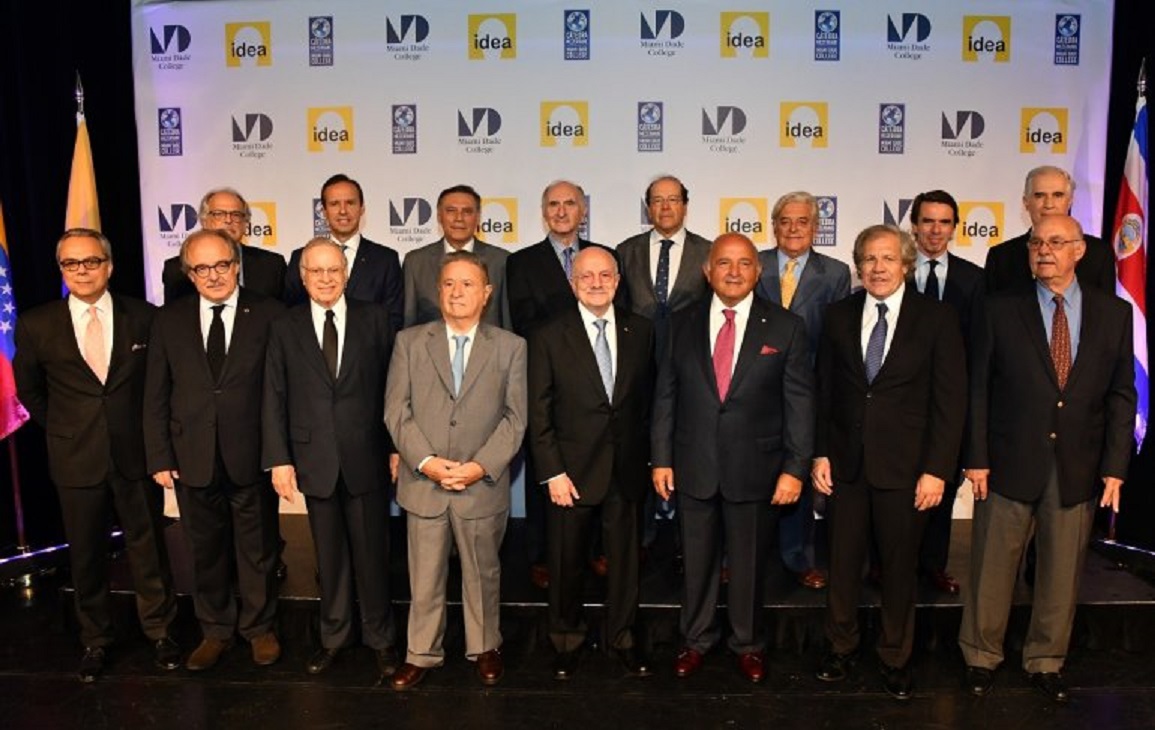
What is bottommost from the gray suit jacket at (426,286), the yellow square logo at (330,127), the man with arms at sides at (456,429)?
the man with arms at sides at (456,429)

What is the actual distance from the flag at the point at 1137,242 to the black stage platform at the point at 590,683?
124cm

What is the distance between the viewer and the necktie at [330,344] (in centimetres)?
346

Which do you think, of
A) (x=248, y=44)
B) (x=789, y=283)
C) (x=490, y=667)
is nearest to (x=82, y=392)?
(x=490, y=667)

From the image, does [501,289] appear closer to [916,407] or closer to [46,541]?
[916,407]

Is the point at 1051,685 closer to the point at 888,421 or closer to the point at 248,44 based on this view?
the point at 888,421

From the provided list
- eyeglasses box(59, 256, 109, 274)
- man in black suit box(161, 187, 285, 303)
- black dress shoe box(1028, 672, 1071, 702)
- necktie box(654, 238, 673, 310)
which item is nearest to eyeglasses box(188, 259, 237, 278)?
eyeglasses box(59, 256, 109, 274)

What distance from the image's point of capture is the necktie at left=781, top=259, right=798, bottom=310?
4078 mm

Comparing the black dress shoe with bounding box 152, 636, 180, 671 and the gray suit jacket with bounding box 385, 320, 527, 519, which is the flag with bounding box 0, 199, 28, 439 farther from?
the gray suit jacket with bounding box 385, 320, 527, 519

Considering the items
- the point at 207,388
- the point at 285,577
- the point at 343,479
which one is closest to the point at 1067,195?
the point at 343,479

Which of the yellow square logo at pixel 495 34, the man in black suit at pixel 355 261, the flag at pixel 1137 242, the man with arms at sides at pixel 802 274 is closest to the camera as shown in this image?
the man with arms at sides at pixel 802 274

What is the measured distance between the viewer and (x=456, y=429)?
339cm

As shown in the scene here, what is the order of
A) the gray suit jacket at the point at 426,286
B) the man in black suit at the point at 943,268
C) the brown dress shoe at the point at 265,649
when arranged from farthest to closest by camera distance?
the gray suit jacket at the point at 426,286 → the man in black suit at the point at 943,268 → the brown dress shoe at the point at 265,649

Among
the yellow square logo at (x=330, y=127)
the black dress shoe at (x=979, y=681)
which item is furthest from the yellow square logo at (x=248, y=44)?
the black dress shoe at (x=979, y=681)

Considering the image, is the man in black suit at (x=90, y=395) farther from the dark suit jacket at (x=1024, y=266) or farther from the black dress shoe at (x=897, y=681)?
the dark suit jacket at (x=1024, y=266)
